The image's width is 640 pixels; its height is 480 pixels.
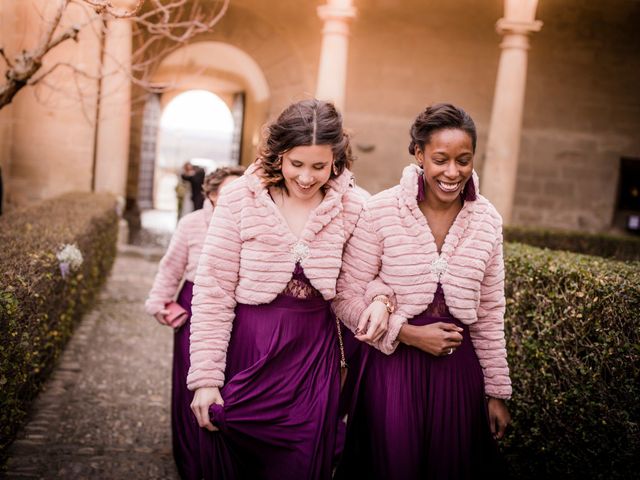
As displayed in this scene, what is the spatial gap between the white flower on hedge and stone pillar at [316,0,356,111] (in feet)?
18.9

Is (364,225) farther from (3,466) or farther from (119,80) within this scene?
(119,80)

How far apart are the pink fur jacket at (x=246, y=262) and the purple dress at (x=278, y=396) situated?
0.06 metres

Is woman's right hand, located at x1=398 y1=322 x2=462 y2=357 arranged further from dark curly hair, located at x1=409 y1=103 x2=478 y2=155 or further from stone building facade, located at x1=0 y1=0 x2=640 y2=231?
stone building facade, located at x1=0 y1=0 x2=640 y2=231

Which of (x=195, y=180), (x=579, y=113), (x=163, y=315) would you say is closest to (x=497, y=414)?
(x=163, y=315)

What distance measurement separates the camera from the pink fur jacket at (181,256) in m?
3.84

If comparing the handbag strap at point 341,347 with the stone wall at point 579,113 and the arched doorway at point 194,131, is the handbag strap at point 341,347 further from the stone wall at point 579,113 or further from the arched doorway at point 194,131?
the arched doorway at point 194,131

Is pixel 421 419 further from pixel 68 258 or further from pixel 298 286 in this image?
pixel 68 258

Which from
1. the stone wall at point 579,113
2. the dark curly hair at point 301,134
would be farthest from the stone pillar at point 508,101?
the dark curly hair at point 301,134

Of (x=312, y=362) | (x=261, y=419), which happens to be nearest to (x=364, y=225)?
(x=312, y=362)

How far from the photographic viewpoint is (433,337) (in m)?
2.41

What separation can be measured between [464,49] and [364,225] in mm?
11101

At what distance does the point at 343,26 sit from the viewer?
982 cm

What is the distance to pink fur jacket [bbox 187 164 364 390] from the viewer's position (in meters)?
2.44

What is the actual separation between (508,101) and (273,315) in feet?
27.9
